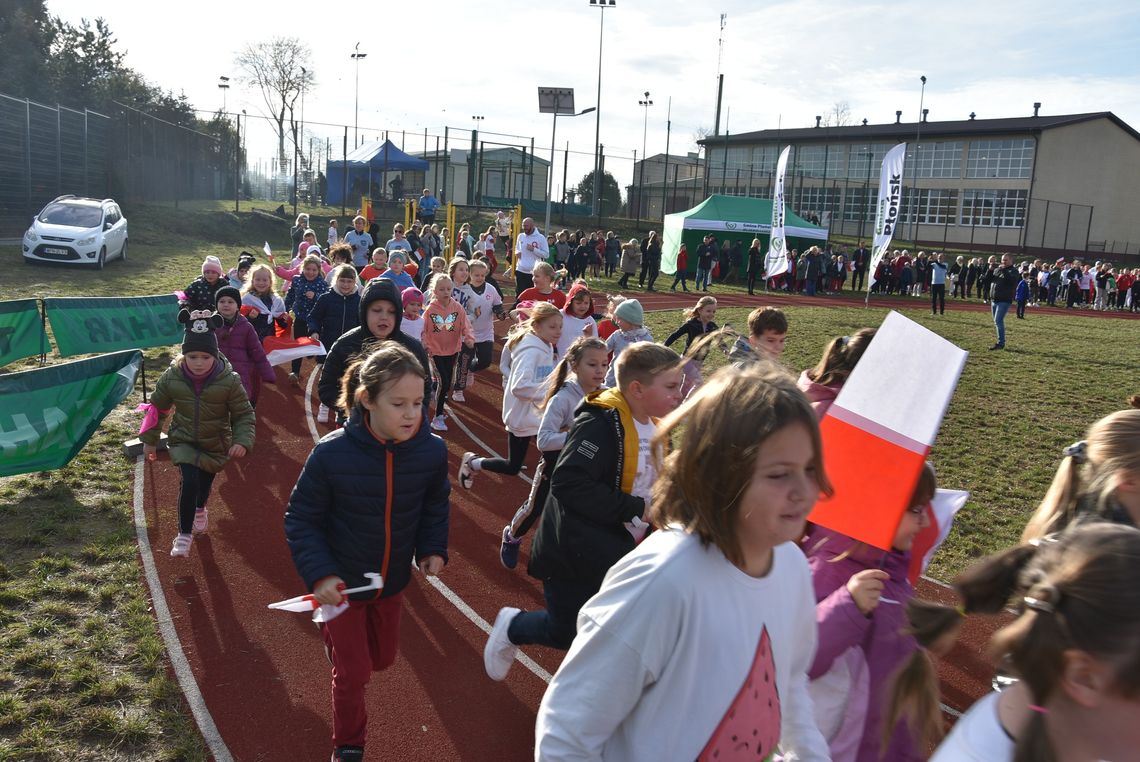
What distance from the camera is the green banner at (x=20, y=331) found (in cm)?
1077

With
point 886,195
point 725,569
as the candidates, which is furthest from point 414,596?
point 886,195

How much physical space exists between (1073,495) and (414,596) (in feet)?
15.2

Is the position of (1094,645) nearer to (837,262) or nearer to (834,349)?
(834,349)

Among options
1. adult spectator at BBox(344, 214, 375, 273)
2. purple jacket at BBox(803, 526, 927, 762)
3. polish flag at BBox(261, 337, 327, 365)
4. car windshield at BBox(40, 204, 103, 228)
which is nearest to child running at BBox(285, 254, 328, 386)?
polish flag at BBox(261, 337, 327, 365)

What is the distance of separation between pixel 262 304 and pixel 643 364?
8.41m

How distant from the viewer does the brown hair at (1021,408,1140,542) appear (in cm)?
319

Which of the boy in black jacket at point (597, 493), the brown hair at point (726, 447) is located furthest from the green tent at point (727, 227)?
the brown hair at point (726, 447)

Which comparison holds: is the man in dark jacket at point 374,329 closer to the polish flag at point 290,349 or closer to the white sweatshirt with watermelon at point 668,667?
the polish flag at point 290,349

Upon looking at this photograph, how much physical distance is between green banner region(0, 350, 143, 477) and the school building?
49815 millimetres

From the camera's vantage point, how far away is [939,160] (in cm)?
6334

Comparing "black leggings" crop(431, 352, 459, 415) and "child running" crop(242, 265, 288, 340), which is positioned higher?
"child running" crop(242, 265, 288, 340)

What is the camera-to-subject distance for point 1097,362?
18250 millimetres

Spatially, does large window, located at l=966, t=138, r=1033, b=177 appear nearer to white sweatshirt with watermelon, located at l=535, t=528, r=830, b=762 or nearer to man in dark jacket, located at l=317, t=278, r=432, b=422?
man in dark jacket, located at l=317, t=278, r=432, b=422

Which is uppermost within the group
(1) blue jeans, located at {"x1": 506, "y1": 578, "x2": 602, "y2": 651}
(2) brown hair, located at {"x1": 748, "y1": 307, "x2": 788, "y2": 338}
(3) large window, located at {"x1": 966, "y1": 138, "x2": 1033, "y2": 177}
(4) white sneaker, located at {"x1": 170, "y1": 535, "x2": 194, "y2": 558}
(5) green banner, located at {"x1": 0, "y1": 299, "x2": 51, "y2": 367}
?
(3) large window, located at {"x1": 966, "y1": 138, "x2": 1033, "y2": 177}
